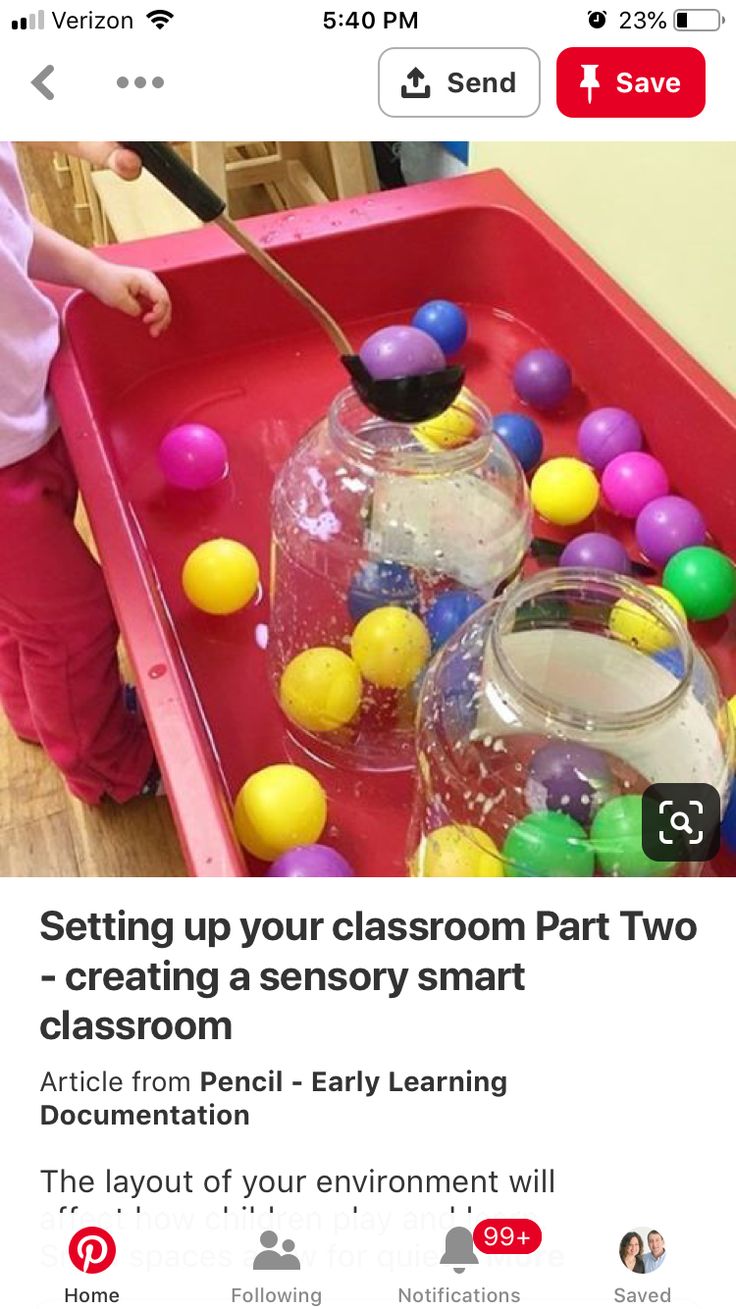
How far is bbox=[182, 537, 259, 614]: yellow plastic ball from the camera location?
581mm

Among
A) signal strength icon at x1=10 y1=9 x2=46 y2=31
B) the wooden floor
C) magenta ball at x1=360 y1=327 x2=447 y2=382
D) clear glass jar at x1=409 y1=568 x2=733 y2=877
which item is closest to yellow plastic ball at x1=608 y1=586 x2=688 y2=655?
clear glass jar at x1=409 y1=568 x2=733 y2=877

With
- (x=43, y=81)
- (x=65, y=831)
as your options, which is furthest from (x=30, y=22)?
(x=65, y=831)

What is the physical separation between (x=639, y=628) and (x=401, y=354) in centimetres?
24

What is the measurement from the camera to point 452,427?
586 mm

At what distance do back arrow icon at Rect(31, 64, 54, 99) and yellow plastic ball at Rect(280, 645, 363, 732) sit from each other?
9.9 inches

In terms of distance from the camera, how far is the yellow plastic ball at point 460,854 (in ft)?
1.50

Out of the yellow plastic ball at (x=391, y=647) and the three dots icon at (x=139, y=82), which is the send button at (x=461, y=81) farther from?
the yellow plastic ball at (x=391, y=647)

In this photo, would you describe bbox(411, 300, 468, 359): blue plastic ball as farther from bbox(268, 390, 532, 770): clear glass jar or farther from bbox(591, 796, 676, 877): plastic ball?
bbox(591, 796, 676, 877): plastic ball

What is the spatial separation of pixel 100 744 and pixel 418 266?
40cm

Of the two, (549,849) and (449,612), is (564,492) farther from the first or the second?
(549,849)

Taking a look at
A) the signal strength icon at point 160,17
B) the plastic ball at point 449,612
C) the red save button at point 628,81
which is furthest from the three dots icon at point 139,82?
the plastic ball at point 449,612

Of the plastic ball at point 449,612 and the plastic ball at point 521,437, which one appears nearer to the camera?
the plastic ball at point 449,612
